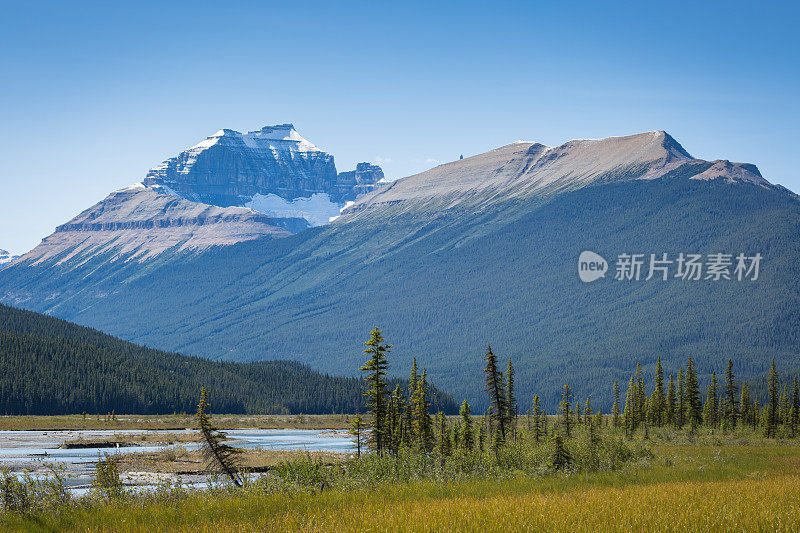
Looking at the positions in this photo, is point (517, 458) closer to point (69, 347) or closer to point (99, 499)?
point (99, 499)

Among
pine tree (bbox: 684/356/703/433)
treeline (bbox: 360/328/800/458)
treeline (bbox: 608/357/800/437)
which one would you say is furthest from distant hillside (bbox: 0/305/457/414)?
pine tree (bbox: 684/356/703/433)

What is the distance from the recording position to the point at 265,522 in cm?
1866

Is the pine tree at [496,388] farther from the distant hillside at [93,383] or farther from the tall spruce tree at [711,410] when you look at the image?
the distant hillside at [93,383]

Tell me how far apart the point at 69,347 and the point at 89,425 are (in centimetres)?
5718

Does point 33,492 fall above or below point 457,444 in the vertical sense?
above

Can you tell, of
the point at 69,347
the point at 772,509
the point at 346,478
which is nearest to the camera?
the point at 772,509

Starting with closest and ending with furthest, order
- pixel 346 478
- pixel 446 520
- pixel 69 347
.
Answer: pixel 446 520 → pixel 346 478 → pixel 69 347

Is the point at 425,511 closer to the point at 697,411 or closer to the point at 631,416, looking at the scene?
the point at 631,416

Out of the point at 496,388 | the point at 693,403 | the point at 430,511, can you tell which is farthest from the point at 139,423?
the point at 430,511

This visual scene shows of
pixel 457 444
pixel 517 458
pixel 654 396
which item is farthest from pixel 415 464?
pixel 654 396

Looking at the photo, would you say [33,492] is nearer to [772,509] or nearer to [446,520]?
[446,520]

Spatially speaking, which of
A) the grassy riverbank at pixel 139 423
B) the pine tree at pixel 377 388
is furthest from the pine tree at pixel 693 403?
the grassy riverbank at pixel 139 423

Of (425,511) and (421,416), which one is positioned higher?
(425,511)

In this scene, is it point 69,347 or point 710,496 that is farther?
point 69,347
